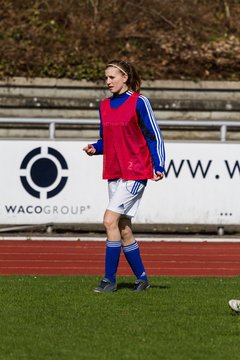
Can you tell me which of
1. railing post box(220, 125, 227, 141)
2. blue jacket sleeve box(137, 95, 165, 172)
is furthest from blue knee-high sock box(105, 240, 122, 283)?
railing post box(220, 125, 227, 141)

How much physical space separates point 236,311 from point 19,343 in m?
2.03

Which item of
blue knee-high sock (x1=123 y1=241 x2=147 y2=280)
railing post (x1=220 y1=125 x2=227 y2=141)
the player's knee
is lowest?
blue knee-high sock (x1=123 y1=241 x2=147 y2=280)

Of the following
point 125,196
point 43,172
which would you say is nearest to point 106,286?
point 125,196

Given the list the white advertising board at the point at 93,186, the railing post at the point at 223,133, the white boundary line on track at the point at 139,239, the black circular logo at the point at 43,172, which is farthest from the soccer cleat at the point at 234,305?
the railing post at the point at 223,133

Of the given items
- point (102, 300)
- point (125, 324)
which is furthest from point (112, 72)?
point (125, 324)

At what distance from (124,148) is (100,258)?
456cm

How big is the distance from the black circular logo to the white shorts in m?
7.55

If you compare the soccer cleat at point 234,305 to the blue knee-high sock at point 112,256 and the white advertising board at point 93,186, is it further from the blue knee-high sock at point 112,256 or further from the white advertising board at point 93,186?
the white advertising board at point 93,186

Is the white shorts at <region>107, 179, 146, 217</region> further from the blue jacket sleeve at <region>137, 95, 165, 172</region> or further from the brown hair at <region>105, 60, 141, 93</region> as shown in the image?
the brown hair at <region>105, 60, 141, 93</region>

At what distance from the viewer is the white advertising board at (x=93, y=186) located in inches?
687

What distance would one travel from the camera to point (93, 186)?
1759 cm

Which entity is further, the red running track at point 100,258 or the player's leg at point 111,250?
the red running track at point 100,258

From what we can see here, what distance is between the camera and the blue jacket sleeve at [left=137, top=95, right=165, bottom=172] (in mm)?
9766

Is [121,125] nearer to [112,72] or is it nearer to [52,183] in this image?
[112,72]
